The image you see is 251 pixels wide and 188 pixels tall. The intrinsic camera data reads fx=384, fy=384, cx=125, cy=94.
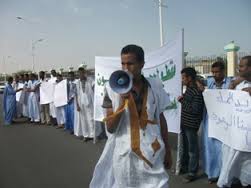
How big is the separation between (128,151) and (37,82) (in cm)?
1148

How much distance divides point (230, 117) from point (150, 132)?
242 centimetres

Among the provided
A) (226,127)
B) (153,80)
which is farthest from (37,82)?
(153,80)

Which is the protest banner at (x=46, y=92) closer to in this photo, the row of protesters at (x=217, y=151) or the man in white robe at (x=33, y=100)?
the man in white robe at (x=33, y=100)

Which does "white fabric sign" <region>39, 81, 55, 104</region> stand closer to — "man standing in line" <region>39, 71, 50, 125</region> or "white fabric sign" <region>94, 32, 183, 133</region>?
"man standing in line" <region>39, 71, 50, 125</region>

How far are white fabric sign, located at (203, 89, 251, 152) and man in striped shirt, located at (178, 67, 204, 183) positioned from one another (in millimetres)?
156

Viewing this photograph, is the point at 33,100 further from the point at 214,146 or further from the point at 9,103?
the point at 214,146

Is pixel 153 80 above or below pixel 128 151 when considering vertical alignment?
above

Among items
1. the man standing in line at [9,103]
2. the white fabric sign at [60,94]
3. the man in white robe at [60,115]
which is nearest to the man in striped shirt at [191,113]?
the white fabric sign at [60,94]

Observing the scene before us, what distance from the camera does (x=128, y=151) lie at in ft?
9.15

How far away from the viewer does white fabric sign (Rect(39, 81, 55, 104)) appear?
12.5 m

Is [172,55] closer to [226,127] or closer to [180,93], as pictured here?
[180,93]

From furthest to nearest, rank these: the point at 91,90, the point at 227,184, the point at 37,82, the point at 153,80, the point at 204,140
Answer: the point at 37,82 < the point at 91,90 < the point at 204,140 < the point at 227,184 < the point at 153,80

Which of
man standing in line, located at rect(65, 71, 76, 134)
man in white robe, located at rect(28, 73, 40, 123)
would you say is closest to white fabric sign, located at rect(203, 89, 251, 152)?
man standing in line, located at rect(65, 71, 76, 134)

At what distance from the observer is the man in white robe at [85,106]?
31.2 ft
